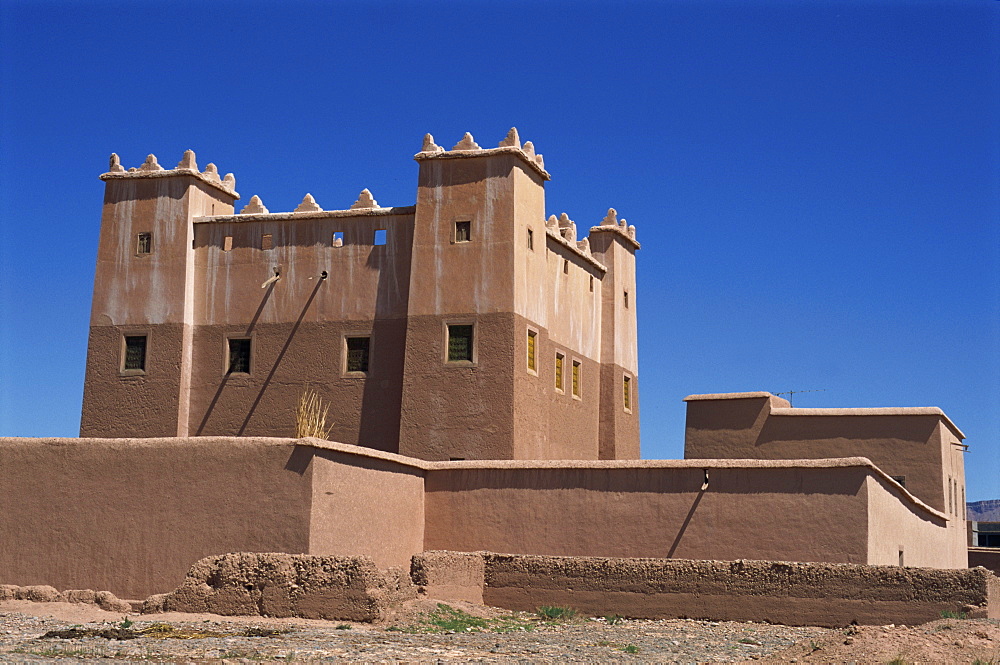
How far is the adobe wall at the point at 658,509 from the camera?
18.8 metres

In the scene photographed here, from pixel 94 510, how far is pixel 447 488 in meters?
5.54

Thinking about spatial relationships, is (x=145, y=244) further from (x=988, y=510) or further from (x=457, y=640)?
(x=988, y=510)

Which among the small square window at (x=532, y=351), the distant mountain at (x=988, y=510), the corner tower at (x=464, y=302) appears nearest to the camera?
the corner tower at (x=464, y=302)

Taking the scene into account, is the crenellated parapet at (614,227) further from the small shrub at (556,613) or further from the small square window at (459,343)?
the small shrub at (556,613)

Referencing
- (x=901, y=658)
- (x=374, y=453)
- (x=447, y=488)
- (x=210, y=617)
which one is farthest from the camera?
(x=447, y=488)

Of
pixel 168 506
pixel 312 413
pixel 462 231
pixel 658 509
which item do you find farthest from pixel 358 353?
pixel 658 509

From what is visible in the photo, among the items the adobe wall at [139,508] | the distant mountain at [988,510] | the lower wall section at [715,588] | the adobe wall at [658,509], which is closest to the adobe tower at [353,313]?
the adobe wall at [658,509]

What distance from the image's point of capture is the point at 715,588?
18.3 meters

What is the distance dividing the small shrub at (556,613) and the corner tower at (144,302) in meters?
9.87

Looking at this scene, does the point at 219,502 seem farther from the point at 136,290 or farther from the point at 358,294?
the point at 136,290

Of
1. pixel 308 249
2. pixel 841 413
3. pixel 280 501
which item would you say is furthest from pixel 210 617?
pixel 841 413

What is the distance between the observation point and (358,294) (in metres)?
25.2

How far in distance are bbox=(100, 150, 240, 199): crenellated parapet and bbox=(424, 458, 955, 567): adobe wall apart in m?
9.43

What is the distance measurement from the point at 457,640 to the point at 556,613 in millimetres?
3747
